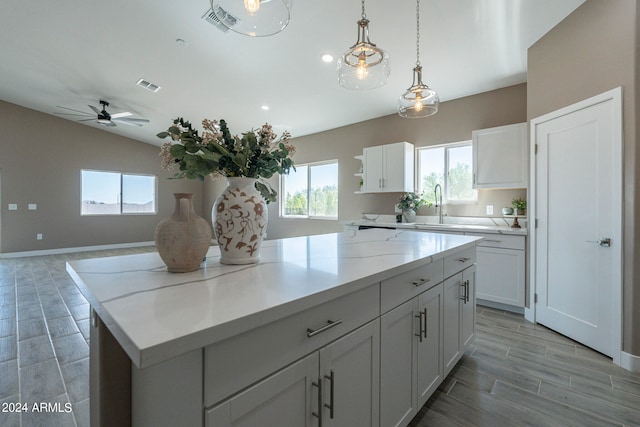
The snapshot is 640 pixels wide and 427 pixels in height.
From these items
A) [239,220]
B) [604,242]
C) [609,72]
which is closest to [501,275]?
[604,242]

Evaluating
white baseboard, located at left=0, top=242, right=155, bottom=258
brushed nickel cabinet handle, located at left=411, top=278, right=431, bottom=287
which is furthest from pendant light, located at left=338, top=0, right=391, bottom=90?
white baseboard, located at left=0, top=242, right=155, bottom=258

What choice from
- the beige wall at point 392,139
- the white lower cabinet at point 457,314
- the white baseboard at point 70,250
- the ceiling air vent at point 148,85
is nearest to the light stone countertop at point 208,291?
the white lower cabinet at point 457,314

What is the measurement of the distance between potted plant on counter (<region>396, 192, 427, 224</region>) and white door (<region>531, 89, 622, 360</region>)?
1.63 m

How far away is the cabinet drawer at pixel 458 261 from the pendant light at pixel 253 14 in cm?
170

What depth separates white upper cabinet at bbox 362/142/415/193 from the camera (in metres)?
4.49

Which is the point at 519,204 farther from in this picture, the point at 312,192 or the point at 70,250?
the point at 70,250

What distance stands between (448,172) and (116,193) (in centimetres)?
816

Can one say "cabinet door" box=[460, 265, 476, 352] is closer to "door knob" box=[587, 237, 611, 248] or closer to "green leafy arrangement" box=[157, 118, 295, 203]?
"door knob" box=[587, 237, 611, 248]

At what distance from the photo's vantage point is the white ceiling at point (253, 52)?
2752 millimetres

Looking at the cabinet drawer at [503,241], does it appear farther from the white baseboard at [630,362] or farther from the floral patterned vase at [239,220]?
the floral patterned vase at [239,220]

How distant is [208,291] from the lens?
2.72ft

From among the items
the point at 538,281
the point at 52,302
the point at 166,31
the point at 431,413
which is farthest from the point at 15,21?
the point at 538,281

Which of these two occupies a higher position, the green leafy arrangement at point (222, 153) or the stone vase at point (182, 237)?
the green leafy arrangement at point (222, 153)

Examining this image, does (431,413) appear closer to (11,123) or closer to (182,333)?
(182,333)
